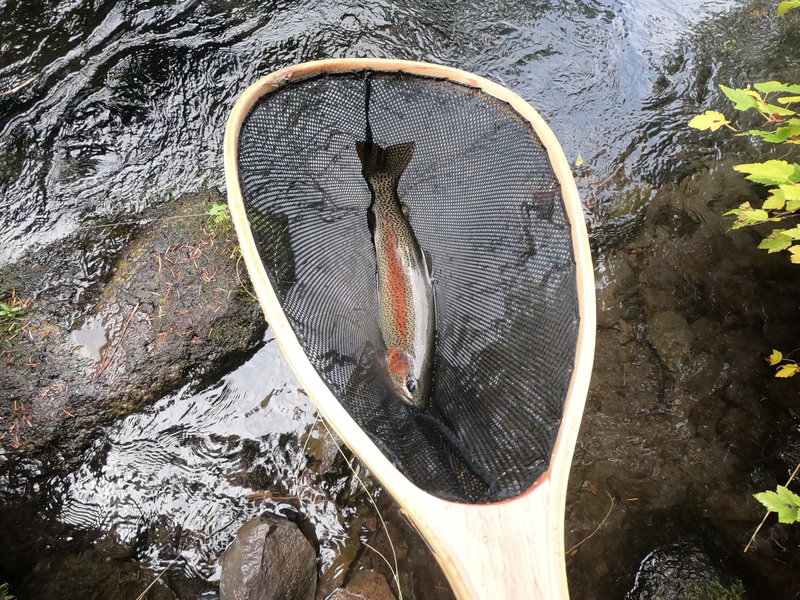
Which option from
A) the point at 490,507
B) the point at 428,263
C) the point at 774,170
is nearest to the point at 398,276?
the point at 428,263

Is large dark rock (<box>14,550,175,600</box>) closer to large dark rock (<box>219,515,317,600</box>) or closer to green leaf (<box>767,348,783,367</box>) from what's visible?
large dark rock (<box>219,515,317,600</box>)

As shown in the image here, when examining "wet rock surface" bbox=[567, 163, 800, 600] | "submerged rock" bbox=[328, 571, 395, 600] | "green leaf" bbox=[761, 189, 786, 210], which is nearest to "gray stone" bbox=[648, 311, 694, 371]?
"wet rock surface" bbox=[567, 163, 800, 600]

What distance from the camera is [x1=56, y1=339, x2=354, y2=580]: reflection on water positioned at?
2.06m

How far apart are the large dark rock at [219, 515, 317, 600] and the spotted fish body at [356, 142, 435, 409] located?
2.70 ft

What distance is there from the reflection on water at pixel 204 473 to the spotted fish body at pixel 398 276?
0.56m

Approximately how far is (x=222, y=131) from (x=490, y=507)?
2.40m

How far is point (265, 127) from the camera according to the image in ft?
6.34

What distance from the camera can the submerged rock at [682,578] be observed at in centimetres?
201

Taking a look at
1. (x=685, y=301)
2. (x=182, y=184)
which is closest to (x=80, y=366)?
(x=182, y=184)

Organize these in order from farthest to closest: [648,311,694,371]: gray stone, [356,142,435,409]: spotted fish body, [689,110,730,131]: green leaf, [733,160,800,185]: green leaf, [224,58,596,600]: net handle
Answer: [648,311,694,371]: gray stone → [356,142,435,409]: spotted fish body → [689,110,730,131]: green leaf → [733,160,800,185]: green leaf → [224,58,596,600]: net handle

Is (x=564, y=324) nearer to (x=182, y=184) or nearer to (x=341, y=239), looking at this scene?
(x=341, y=239)

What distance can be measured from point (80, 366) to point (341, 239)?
135cm

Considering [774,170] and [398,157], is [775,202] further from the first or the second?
[398,157]

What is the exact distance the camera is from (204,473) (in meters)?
2.16
